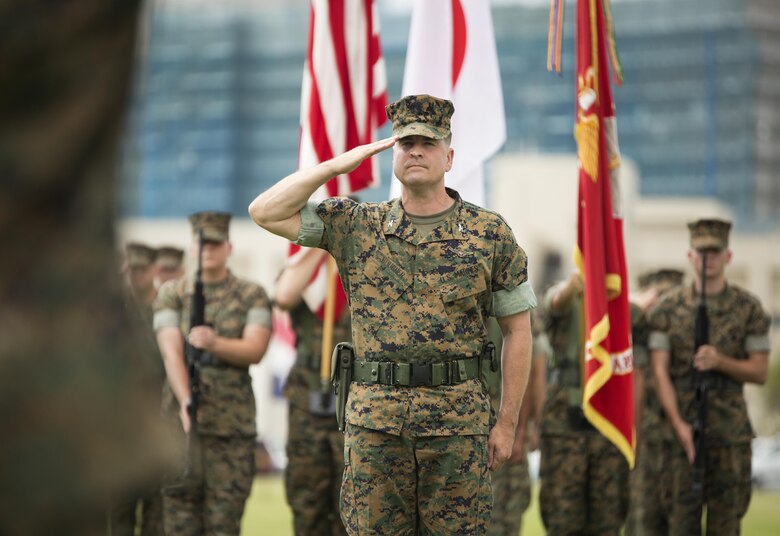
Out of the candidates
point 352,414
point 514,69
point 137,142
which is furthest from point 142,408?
point 514,69

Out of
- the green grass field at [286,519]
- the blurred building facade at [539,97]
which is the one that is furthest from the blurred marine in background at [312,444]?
the blurred building facade at [539,97]

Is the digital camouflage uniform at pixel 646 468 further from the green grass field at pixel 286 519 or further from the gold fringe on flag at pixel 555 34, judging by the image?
the green grass field at pixel 286 519

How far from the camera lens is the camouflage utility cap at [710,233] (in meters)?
8.07

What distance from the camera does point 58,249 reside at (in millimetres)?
1223

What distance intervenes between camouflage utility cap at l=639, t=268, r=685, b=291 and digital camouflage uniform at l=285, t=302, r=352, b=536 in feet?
10.8

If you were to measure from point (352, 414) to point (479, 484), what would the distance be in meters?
0.52

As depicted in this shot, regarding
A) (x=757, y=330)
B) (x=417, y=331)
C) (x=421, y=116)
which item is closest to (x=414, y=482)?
(x=417, y=331)

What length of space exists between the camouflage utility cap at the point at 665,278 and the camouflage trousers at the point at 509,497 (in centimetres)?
242

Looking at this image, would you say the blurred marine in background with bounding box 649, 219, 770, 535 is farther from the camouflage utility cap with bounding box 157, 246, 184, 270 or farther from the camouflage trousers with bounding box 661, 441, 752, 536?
the camouflage utility cap with bounding box 157, 246, 184, 270

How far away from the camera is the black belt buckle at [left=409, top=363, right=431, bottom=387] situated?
4.71m

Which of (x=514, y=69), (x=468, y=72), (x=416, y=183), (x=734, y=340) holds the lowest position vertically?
(x=734, y=340)

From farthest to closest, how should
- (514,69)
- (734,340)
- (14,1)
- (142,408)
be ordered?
(514,69), (734,340), (142,408), (14,1)

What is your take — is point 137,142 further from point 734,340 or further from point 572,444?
point 734,340

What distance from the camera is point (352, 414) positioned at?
15.7ft
